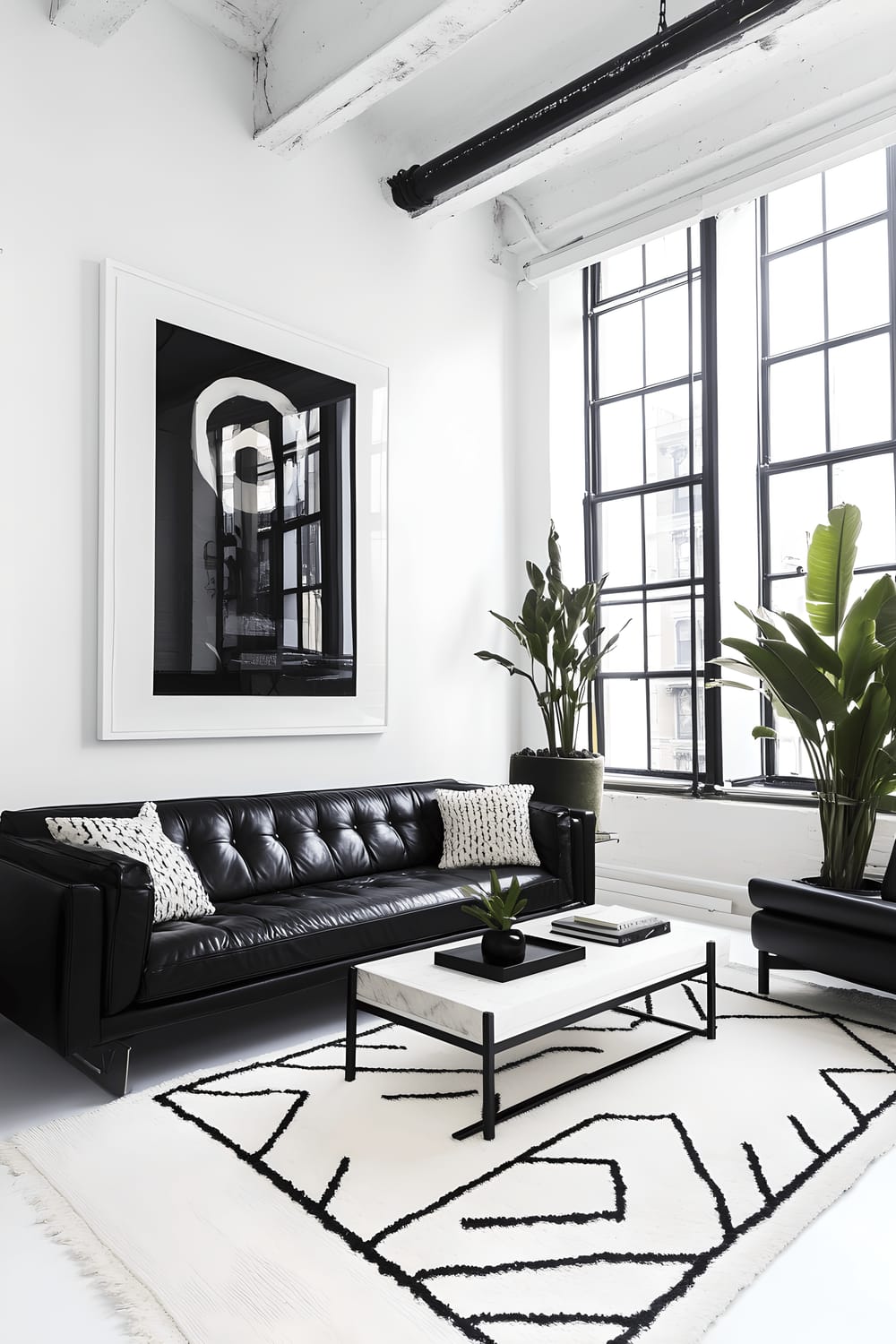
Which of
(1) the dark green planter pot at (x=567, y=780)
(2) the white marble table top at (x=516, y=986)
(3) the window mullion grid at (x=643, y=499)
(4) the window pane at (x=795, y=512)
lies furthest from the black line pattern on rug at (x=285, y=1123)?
(4) the window pane at (x=795, y=512)

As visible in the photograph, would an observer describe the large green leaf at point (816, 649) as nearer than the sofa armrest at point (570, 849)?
Yes

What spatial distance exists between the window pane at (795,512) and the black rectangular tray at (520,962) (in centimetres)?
299

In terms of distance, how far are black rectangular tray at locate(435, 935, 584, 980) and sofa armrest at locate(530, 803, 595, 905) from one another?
118 centimetres

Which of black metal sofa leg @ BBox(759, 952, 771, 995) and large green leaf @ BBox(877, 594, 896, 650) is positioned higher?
large green leaf @ BBox(877, 594, 896, 650)

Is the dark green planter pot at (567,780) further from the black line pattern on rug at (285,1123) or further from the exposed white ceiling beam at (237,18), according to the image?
the exposed white ceiling beam at (237,18)

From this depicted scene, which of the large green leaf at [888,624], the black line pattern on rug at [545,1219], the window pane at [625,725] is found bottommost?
the black line pattern on rug at [545,1219]

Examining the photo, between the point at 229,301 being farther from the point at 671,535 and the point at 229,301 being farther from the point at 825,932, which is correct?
the point at 825,932

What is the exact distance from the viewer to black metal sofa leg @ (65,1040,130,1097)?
2.41 metres

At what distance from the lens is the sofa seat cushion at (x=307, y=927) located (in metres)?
2.54

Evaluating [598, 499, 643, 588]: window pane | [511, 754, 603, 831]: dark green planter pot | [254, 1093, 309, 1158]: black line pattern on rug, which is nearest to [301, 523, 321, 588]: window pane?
[511, 754, 603, 831]: dark green planter pot

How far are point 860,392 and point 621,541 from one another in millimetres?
1477

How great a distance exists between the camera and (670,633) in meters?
5.17

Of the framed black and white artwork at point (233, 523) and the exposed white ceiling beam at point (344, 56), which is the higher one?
the exposed white ceiling beam at point (344, 56)

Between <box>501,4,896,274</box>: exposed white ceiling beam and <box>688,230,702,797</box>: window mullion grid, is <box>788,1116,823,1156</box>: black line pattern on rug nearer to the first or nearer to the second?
<box>688,230,702,797</box>: window mullion grid
